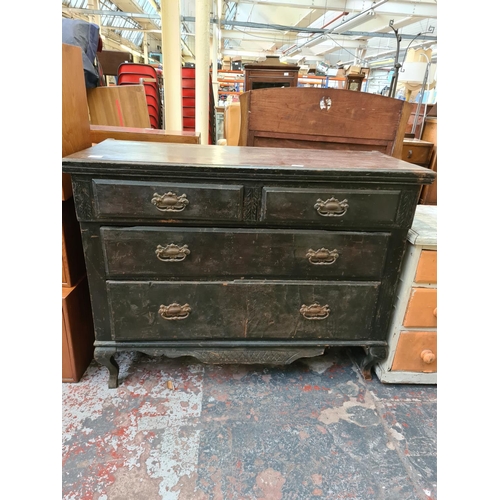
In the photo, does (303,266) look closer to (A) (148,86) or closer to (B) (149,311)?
(B) (149,311)

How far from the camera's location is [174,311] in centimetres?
140

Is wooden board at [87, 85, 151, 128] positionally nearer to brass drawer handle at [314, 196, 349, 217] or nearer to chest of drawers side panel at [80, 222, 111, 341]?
chest of drawers side panel at [80, 222, 111, 341]

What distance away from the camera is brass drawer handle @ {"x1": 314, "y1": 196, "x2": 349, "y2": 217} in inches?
50.3

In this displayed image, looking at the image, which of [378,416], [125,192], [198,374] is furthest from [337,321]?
[125,192]

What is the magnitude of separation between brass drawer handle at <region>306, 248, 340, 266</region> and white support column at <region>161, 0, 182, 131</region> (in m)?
2.37

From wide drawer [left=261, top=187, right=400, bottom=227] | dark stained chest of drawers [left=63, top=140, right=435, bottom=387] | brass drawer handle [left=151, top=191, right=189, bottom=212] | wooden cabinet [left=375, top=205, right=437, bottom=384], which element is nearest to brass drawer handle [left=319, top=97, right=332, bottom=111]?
dark stained chest of drawers [left=63, top=140, right=435, bottom=387]

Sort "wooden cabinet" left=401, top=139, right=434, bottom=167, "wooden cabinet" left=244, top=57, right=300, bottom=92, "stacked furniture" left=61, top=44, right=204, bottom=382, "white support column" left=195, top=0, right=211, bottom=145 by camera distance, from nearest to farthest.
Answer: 1. "stacked furniture" left=61, top=44, right=204, bottom=382
2. "white support column" left=195, top=0, right=211, bottom=145
3. "wooden cabinet" left=401, top=139, right=434, bottom=167
4. "wooden cabinet" left=244, top=57, right=300, bottom=92

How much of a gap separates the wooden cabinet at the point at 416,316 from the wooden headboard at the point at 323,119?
71 centimetres

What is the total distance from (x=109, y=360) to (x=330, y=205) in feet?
3.73

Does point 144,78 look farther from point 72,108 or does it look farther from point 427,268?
point 427,268

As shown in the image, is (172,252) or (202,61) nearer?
(172,252)

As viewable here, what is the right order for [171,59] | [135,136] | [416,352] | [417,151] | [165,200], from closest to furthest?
[165,200] → [416,352] → [135,136] → [171,59] → [417,151]

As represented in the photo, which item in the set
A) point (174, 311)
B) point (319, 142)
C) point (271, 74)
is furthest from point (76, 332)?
point (271, 74)

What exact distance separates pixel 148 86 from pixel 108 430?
400 centimetres
